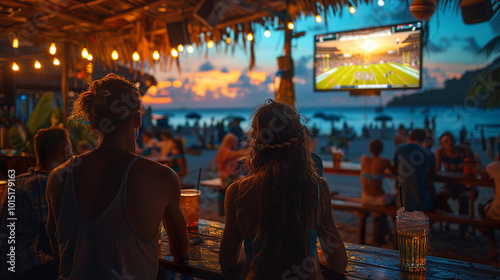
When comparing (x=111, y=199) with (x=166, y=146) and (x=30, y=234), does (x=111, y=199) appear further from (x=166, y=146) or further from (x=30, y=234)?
(x=166, y=146)

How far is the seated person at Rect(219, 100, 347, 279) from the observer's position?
1.38m

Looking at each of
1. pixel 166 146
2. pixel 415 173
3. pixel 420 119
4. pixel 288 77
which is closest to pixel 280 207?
pixel 415 173

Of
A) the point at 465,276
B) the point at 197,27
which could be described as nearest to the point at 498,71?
the point at 197,27

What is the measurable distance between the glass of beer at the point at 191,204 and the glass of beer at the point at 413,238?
41.7 inches

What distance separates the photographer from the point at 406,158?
420cm

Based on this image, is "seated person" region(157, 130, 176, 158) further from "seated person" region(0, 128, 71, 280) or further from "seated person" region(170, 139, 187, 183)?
"seated person" region(0, 128, 71, 280)

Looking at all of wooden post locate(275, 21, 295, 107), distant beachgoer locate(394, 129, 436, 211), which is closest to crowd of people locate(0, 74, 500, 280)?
distant beachgoer locate(394, 129, 436, 211)

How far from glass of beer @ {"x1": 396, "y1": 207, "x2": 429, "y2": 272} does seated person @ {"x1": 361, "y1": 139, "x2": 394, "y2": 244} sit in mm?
2880

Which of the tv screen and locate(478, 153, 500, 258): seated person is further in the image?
the tv screen

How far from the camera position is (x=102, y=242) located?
1.28 m

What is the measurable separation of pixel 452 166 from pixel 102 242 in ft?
16.8

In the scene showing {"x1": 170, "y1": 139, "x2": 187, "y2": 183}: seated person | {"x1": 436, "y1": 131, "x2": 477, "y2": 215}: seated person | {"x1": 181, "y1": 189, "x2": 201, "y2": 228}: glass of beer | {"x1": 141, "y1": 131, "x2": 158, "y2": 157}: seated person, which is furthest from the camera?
{"x1": 141, "y1": 131, "x2": 158, "y2": 157}: seated person

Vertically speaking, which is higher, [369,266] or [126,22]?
[126,22]

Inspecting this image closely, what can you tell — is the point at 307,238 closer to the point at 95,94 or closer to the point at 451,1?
the point at 95,94
